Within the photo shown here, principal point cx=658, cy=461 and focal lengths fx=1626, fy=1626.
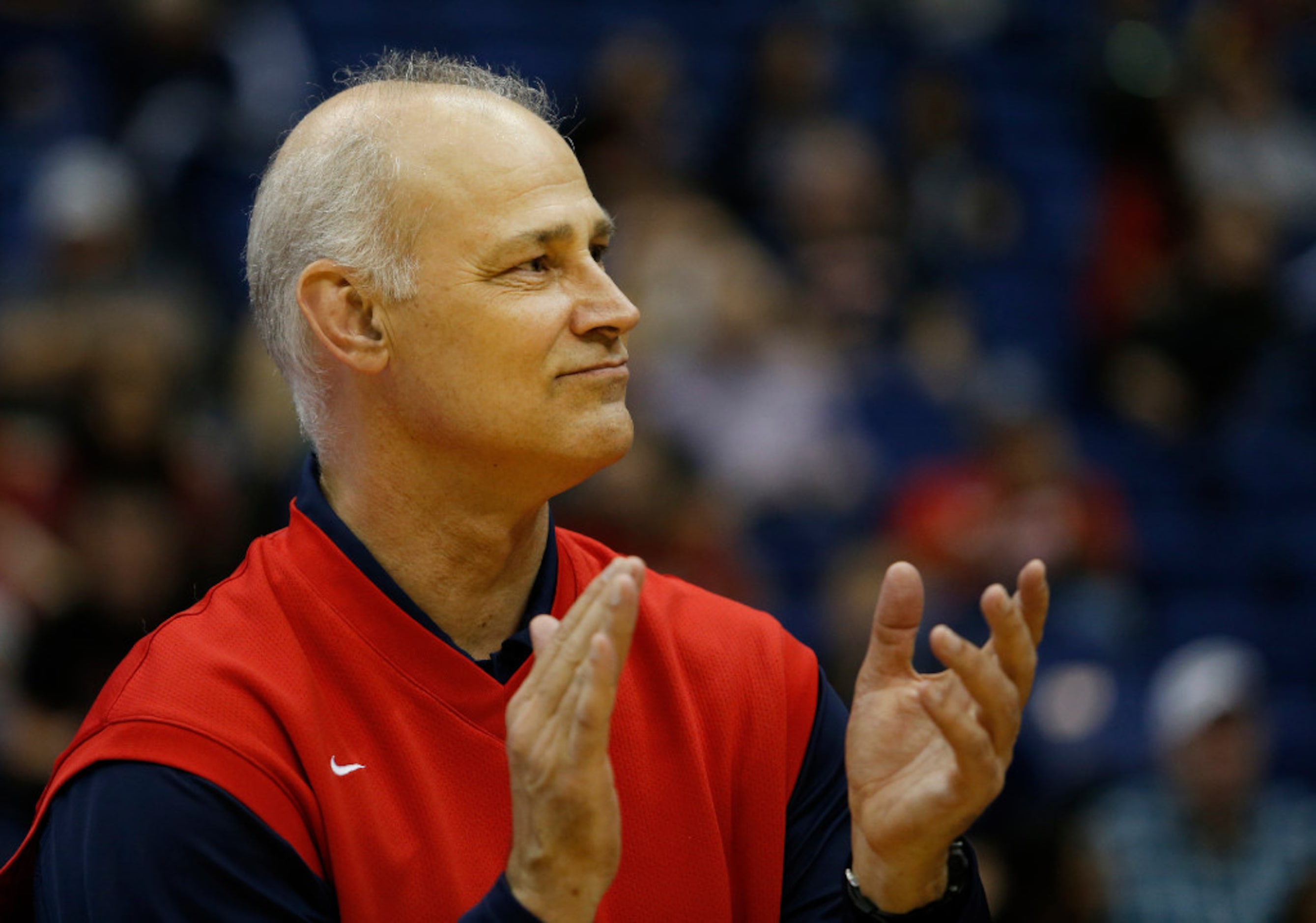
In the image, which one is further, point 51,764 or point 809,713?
point 51,764

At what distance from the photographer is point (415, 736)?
7.11ft

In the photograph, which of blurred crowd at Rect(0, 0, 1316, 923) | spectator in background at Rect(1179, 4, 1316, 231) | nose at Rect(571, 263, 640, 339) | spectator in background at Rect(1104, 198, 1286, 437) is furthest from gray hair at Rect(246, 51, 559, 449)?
spectator in background at Rect(1179, 4, 1316, 231)

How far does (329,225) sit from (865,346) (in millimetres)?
5358

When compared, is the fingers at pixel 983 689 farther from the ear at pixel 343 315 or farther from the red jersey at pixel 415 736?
the ear at pixel 343 315

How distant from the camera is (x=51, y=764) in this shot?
4.33 metres

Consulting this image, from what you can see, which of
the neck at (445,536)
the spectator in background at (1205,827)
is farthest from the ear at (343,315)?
the spectator in background at (1205,827)

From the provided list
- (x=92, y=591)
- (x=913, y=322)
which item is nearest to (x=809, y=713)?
(x=92, y=591)

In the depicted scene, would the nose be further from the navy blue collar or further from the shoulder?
the shoulder

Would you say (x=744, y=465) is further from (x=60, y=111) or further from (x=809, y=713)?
(x=809, y=713)

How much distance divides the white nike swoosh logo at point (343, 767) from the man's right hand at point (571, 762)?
0.30 metres

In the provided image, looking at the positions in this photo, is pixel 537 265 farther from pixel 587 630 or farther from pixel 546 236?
pixel 587 630

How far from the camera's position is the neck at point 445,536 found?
2334mm

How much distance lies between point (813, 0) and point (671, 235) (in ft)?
9.81

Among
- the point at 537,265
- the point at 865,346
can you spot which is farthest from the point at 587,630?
the point at 865,346
